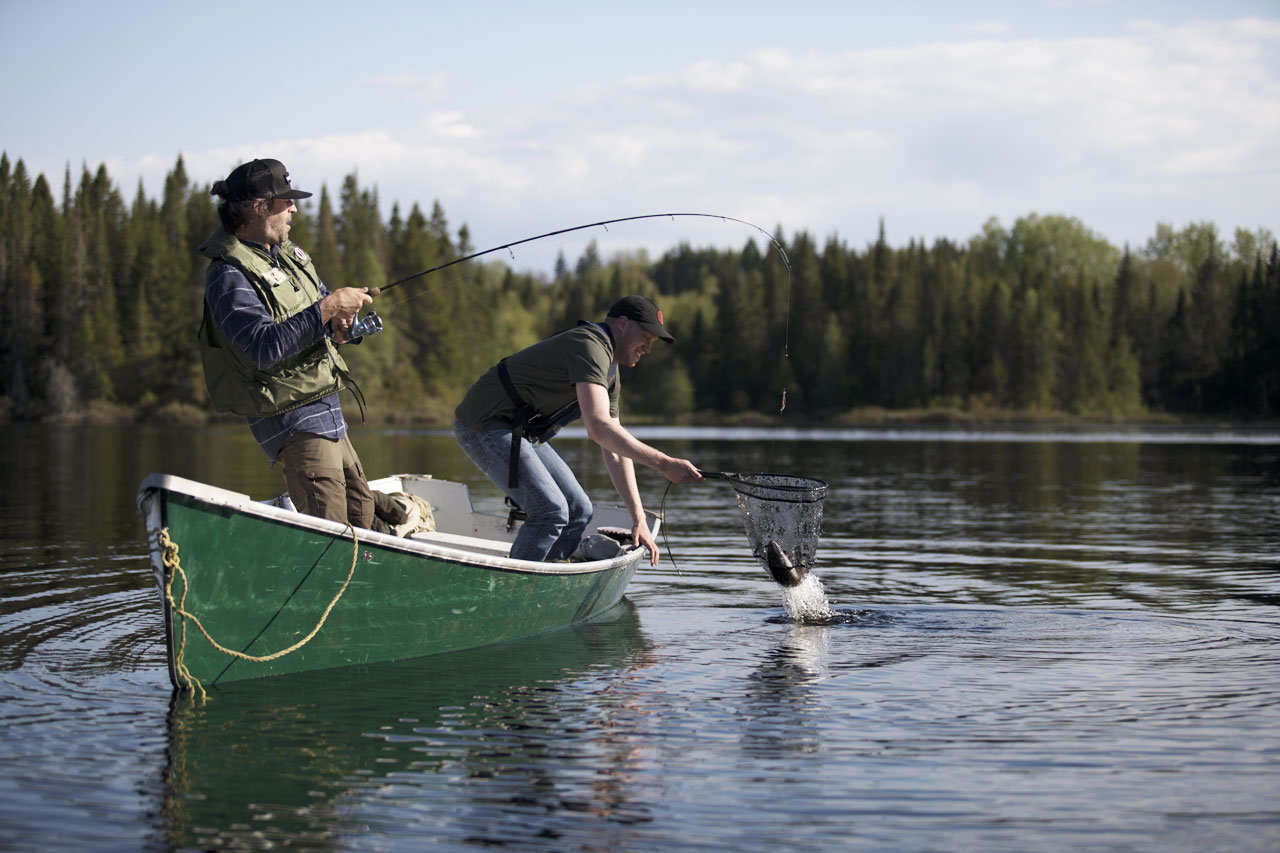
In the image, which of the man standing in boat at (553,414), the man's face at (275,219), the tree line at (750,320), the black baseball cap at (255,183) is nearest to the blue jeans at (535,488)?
the man standing in boat at (553,414)

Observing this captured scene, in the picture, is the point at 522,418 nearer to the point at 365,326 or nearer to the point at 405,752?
the point at 365,326

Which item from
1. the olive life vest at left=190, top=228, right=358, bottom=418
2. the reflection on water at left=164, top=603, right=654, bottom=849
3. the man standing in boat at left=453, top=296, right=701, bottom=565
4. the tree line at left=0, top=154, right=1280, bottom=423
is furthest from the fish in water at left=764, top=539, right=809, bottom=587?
the tree line at left=0, top=154, right=1280, bottom=423

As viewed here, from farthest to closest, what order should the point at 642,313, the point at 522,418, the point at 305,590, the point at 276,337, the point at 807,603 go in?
1. the point at 807,603
2. the point at 522,418
3. the point at 642,313
4. the point at 305,590
5. the point at 276,337

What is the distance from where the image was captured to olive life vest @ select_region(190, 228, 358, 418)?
20.2ft

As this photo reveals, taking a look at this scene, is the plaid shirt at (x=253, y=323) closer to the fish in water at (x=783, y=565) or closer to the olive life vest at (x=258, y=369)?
the olive life vest at (x=258, y=369)

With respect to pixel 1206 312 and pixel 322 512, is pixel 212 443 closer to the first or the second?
pixel 322 512

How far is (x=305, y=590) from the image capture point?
6.50 metres

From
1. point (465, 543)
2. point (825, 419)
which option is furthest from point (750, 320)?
point (465, 543)

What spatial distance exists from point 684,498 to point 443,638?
548 inches

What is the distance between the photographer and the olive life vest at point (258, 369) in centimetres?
615

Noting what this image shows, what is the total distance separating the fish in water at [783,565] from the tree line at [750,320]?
68012 millimetres

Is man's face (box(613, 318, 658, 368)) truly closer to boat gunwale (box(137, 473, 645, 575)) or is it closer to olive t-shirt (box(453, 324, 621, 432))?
olive t-shirt (box(453, 324, 621, 432))

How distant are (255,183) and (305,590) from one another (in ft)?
6.71

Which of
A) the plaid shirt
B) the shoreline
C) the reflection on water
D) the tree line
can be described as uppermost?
the tree line
